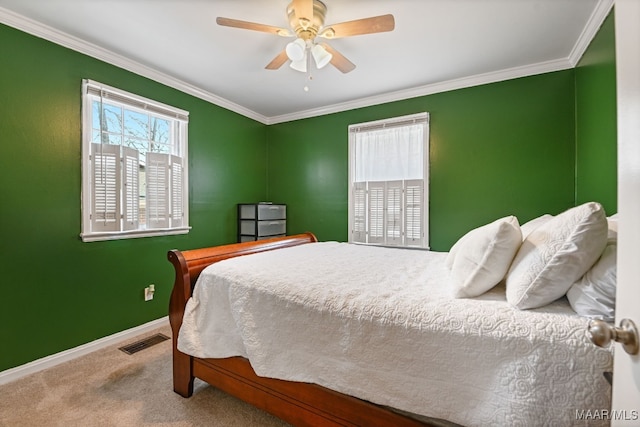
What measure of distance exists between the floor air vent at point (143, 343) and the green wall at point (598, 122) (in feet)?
12.5

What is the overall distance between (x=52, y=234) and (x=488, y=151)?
13.5ft

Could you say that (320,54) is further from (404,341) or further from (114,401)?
(114,401)

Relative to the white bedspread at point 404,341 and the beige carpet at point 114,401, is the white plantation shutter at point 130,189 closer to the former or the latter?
the beige carpet at point 114,401

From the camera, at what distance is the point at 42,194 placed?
2166mm

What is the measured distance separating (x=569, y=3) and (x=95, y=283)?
4285 millimetres

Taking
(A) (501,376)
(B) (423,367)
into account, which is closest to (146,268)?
(B) (423,367)

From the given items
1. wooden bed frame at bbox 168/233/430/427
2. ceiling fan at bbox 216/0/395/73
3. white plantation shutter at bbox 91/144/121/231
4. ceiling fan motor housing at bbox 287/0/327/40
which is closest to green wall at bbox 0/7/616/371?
white plantation shutter at bbox 91/144/121/231

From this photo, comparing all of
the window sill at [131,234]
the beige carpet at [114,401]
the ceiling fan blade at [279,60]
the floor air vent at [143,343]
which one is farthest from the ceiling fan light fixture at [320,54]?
the floor air vent at [143,343]

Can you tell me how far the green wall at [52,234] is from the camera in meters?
2.02

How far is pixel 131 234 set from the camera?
271cm

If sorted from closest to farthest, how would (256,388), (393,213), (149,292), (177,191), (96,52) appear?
(256,388)
(96,52)
(149,292)
(177,191)
(393,213)

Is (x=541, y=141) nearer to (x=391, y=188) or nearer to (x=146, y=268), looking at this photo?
(x=391, y=188)

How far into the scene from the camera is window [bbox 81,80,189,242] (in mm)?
2432

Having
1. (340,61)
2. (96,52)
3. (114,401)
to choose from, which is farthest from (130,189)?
(340,61)
